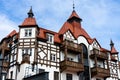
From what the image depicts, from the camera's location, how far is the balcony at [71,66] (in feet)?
132

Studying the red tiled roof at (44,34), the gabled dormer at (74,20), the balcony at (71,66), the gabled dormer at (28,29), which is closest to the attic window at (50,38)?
the red tiled roof at (44,34)

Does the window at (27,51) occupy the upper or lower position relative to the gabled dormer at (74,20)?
lower

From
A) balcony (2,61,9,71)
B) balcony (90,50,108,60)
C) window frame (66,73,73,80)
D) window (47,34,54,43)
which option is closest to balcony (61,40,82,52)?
window (47,34,54,43)

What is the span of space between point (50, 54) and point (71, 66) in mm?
4167

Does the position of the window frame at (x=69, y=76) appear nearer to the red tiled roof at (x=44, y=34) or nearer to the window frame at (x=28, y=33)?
the red tiled roof at (x=44, y=34)

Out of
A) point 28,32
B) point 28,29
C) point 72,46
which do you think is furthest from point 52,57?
point 28,29

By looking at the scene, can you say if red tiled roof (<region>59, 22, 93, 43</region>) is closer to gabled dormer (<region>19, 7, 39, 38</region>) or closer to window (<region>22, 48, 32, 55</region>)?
gabled dormer (<region>19, 7, 39, 38</region>)

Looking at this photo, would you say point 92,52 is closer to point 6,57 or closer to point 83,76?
point 83,76

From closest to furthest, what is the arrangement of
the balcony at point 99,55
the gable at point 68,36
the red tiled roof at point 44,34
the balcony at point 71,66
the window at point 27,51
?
the window at point 27,51 < the balcony at point 71,66 < the red tiled roof at point 44,34 < the gable at point 68,36 < the balcony at point 99,55

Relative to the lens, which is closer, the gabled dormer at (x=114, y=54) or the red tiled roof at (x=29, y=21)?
the red tiled roof at (x=29, y=21)

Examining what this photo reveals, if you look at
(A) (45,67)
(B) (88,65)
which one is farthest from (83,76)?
(A) (45,67)

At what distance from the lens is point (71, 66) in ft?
134

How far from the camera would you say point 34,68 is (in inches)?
1494

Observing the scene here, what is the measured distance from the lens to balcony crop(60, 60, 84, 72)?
132 ft
